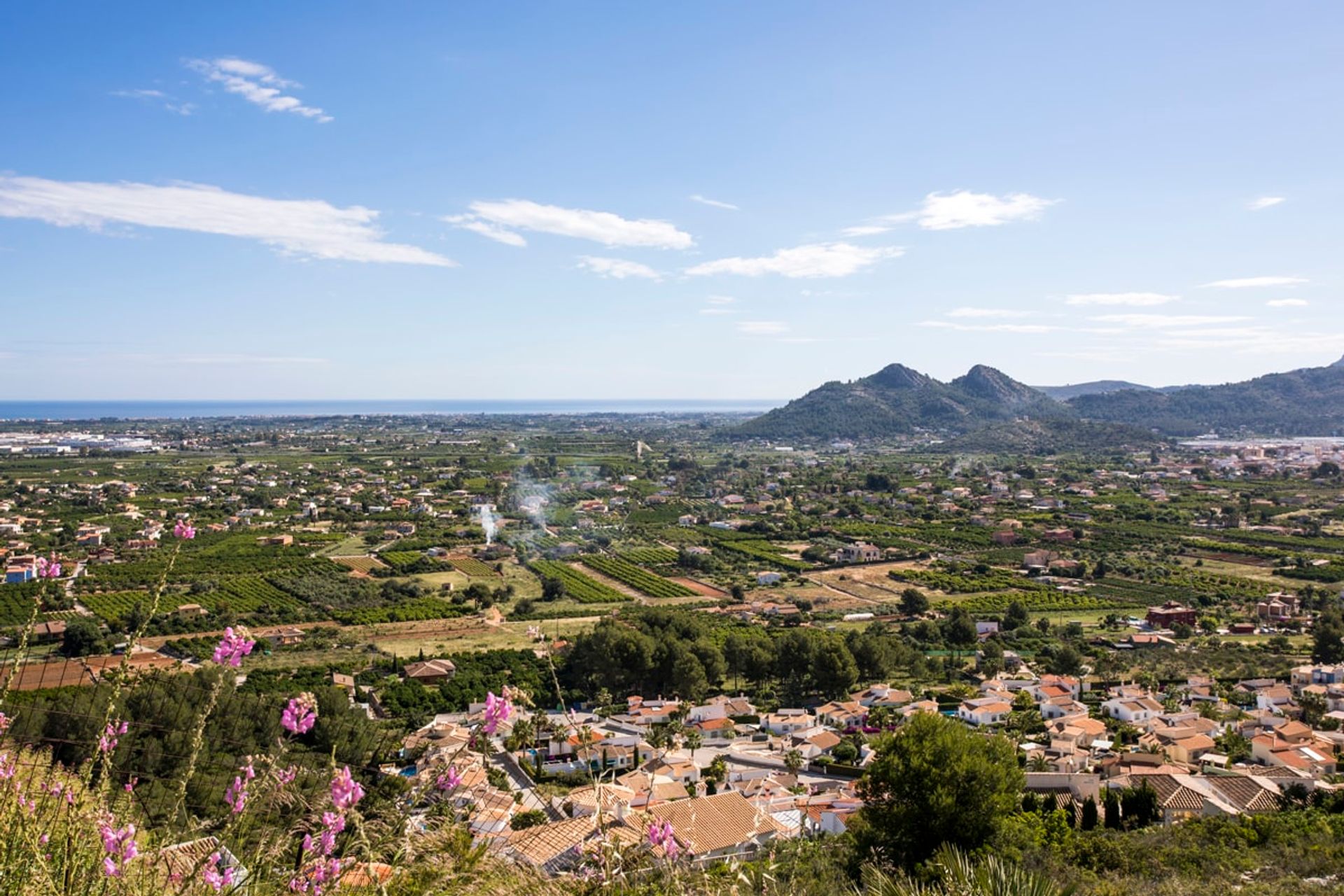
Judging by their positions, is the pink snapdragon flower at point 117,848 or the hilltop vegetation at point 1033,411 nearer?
the pink snapdragon flower at point 117,848

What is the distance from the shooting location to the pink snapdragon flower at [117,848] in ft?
5.56

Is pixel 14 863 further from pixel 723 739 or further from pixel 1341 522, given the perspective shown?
pixel 1341 522

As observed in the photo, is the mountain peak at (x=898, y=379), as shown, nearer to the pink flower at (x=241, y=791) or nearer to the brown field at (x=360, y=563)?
the brown field at (x=360, y=563)

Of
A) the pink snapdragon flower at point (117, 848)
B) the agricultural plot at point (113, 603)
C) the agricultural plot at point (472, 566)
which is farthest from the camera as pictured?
the agricultural plot at point (472, 566)

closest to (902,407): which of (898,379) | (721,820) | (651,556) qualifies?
(898,379)

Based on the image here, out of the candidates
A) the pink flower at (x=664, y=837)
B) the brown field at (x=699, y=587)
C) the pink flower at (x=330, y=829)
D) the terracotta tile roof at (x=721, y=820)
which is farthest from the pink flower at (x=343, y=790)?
the brown field at (x=699, y=587)

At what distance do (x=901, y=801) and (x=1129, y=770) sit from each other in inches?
241

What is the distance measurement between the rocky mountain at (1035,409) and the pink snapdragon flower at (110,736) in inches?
3998

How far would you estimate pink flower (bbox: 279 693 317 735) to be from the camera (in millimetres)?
1874

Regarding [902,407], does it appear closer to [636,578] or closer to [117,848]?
[636,578]

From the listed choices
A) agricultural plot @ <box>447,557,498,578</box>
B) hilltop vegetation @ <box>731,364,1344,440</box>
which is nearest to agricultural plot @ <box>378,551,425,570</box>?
agricultural plot @ <box>447,557,498,578</box>

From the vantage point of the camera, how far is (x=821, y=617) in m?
25.9

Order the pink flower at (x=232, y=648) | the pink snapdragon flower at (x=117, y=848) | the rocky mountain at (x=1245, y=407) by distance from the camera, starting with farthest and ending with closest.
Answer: the rocky mountain at (x=1245, y=407) → the pink flower at (x=232, y=648) → the pink snapdragon flower at (x=117, y=848)

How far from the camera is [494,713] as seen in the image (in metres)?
1.88
